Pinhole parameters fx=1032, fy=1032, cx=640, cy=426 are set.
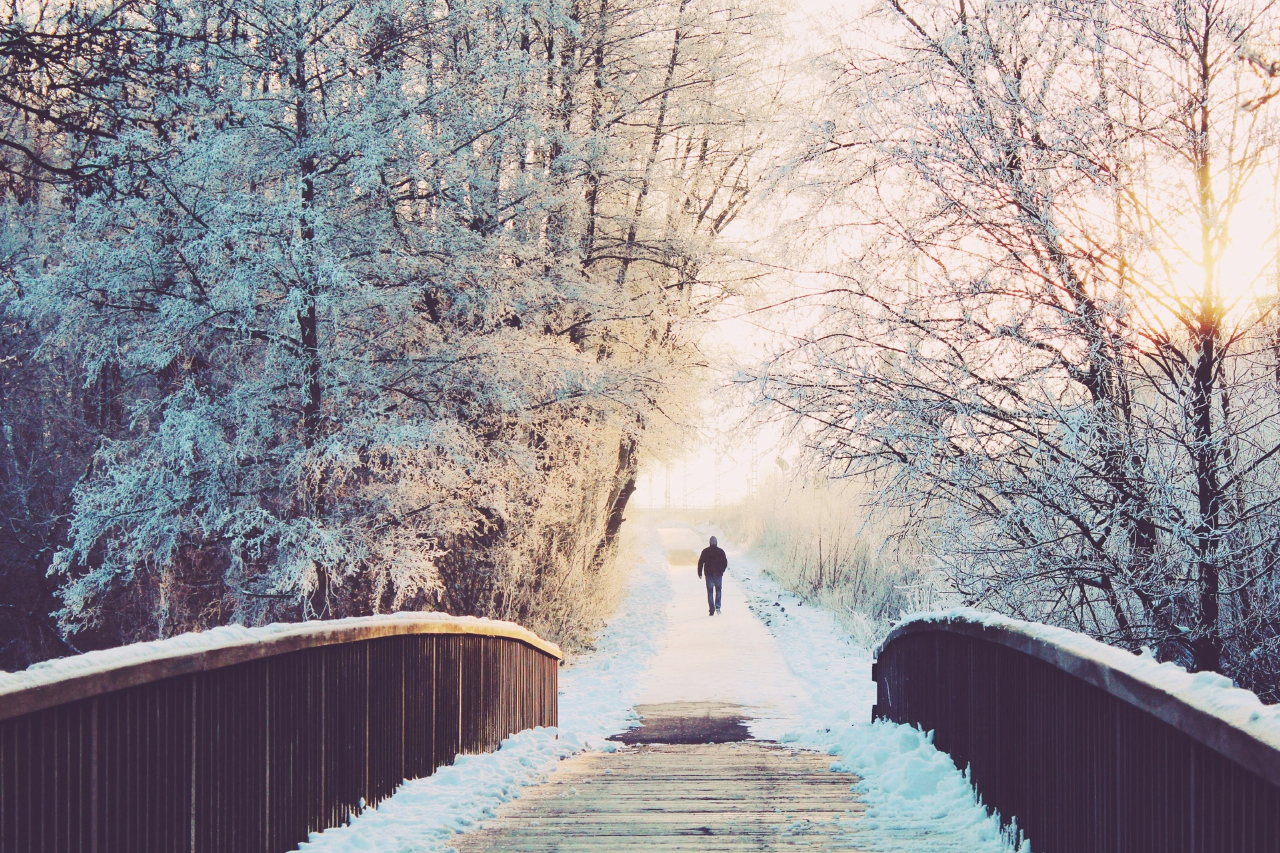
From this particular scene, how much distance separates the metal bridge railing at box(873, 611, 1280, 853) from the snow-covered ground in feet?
1.16

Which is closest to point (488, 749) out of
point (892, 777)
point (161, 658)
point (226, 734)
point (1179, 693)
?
point (892, 777)

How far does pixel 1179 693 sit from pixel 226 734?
327 centimetres

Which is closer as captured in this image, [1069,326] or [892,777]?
[892,777]

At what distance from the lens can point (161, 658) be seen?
3.40m

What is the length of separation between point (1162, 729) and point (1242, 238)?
443 cm

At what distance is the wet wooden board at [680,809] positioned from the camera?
4836 millimetres

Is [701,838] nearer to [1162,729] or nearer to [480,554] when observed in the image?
[1162,729]

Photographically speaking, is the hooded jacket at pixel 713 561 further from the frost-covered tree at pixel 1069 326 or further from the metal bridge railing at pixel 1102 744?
the metal bridge railing at pixel 1102 744

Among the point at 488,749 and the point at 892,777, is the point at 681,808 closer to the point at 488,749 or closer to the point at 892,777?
the point at 892,777

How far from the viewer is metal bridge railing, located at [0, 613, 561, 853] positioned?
2.80 metres

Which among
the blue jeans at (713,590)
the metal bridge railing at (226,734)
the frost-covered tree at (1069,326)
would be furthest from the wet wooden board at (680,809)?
the blue jeans at (713,590)

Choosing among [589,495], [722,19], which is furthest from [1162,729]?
[722,19]

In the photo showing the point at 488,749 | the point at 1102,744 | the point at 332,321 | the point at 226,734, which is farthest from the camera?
the point at 332,321

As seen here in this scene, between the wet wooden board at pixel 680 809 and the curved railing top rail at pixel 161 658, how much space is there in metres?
1.18
